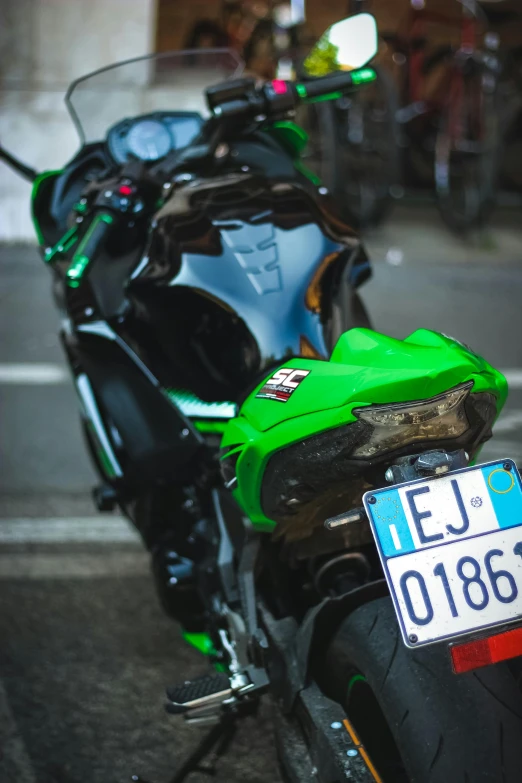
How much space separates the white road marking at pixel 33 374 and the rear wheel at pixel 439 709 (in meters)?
3.30

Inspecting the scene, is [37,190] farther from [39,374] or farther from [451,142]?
[451,142]

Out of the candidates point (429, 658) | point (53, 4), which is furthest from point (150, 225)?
point (53, 4)

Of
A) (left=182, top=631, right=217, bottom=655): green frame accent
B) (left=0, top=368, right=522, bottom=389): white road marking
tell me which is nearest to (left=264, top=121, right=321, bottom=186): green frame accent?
(left=182, top=631, right=217, bottom=655): green frame accent

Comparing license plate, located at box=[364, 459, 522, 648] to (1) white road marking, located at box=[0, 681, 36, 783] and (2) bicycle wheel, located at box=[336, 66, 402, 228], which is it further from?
(2) bicycle wheel, located at box=[336, 66, 402, 228]

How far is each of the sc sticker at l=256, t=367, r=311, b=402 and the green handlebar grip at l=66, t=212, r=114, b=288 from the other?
76 centimetres

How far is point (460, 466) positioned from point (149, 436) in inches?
37.0

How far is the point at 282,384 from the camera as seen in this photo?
5.89 feet

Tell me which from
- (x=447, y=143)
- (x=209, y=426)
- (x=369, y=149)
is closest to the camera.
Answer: (x=209, y=426)

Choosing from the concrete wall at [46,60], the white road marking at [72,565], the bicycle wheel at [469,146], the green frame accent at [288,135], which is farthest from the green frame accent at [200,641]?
the bicycle wheel at [469,146]

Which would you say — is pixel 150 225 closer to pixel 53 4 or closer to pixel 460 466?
pixel 460 466

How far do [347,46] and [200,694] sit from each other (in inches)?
64.0

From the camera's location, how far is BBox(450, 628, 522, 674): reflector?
1.54m

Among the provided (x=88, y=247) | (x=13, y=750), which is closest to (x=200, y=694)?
(x=13, y=750)

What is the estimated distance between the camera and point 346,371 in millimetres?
1673
